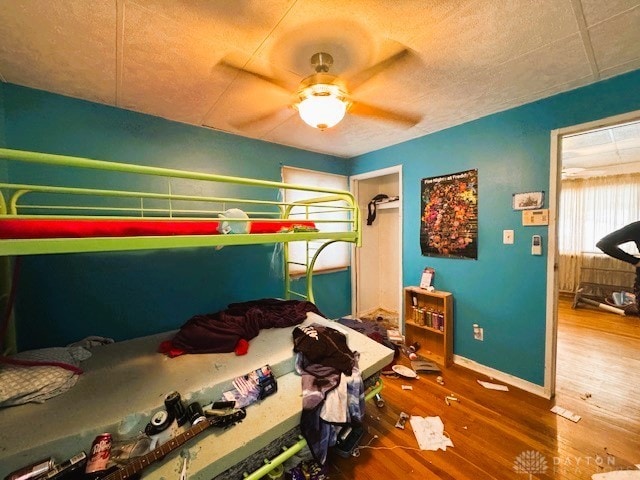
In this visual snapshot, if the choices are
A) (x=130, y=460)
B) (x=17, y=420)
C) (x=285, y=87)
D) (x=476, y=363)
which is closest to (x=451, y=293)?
(x=476, y=363)

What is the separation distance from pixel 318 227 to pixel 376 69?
2.08m

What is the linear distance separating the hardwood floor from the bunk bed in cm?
39

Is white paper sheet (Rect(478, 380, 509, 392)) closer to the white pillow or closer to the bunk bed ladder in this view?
the bunk bed ladder

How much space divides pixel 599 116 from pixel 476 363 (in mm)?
2240

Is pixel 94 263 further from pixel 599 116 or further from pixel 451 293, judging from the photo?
pixel 599 116

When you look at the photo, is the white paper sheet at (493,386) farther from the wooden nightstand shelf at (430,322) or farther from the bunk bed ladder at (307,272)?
the bunk bed ladder at (307,272)

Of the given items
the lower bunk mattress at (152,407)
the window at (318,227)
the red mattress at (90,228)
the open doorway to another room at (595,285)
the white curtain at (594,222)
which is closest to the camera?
the red mattress at (90,228)

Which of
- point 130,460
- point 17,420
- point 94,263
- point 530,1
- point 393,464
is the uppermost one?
point 530,1

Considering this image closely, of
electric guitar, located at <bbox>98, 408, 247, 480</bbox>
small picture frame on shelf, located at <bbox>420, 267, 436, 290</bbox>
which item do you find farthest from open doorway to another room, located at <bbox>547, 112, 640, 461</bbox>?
electric guitar, located at <bbox>98, 408, 247, 480</bbox>

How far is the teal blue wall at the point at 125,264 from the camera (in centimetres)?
174

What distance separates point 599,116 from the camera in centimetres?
172

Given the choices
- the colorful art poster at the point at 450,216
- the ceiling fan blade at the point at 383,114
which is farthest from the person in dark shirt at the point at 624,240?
the ceiling fan blade at the point at 383,114

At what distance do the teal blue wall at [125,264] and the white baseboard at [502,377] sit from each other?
7.18 feet

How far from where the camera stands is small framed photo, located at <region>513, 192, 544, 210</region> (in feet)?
6.54
